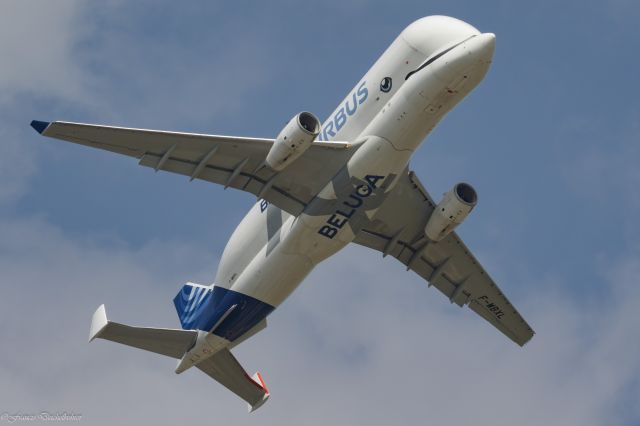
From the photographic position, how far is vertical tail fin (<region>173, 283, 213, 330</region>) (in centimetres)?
5434

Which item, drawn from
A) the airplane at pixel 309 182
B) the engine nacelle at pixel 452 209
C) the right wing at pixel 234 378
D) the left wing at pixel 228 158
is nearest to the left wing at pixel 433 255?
the airplane at pixel 309 182

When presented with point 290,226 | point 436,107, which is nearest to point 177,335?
point 290,226

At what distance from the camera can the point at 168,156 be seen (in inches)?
1928

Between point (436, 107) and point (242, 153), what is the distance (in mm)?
7727

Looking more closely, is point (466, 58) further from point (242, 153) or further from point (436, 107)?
point (242, 153)

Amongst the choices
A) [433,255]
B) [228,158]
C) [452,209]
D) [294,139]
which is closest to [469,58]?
[294,139]

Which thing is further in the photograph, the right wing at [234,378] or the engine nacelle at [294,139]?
the right wing at [234,378]

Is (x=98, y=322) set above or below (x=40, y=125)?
below

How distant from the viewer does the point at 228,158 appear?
163ft

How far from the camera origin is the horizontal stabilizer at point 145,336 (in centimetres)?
5303

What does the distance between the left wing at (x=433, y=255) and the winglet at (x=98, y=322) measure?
11404mm

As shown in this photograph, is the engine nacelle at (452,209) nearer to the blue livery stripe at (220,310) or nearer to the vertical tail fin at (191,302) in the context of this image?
the blue livery stripe at (220,310)

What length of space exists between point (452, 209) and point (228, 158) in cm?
964

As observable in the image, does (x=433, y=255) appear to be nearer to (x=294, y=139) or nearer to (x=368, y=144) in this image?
(x=368, y=144)
